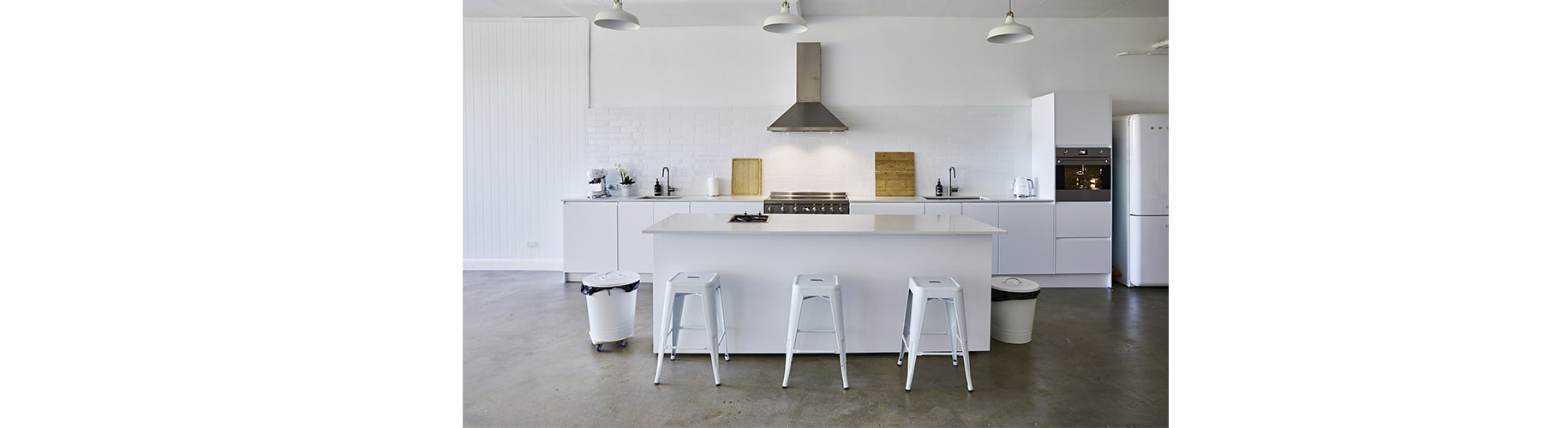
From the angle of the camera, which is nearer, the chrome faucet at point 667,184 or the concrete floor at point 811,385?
the concrete floor at point 811,385

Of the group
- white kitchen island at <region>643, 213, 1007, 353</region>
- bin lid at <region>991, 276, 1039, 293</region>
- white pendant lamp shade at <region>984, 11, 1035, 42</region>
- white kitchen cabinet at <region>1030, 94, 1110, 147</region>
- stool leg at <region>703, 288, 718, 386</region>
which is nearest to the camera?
stool leg at <region>703, 288, 718, 386</region>

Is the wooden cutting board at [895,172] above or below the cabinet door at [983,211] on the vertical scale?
above

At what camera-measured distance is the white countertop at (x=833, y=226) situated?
3.42m

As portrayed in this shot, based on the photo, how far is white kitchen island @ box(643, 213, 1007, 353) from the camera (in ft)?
11.6

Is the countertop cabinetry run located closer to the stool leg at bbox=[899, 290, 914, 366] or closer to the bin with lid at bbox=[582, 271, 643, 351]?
the bin with lid at bbox=[582, 271, 643, 351]

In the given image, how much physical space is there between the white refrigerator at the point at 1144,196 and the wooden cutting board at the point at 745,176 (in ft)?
10.0

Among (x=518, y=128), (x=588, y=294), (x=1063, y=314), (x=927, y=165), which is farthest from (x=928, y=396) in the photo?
(x=518, y=128)

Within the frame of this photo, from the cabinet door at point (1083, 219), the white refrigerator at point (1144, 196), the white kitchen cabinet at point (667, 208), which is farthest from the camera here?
the white kitchen cabinet at point (667, 208)

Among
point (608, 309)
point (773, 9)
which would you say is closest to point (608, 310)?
point (608, 309)

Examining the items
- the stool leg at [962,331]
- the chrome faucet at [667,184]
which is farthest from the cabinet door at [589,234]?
the stool leg at [962,331]

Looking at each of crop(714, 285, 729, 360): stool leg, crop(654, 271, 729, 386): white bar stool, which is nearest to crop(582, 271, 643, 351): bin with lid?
crop(654, 271, 729, 386): white bar stool

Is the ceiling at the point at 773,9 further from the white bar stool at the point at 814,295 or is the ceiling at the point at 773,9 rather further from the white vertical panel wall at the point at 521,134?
the white bar stool at the point at 814,295

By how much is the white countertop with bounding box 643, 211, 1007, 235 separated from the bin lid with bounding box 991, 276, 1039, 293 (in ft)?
0.93
